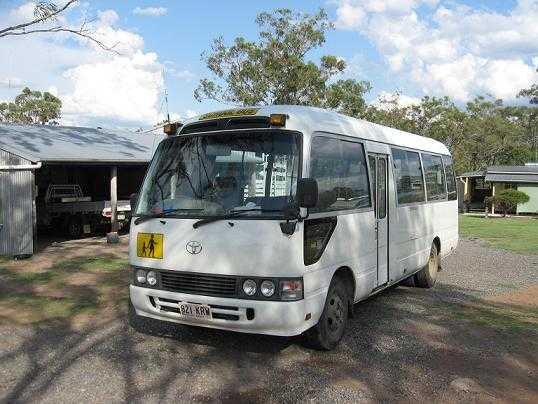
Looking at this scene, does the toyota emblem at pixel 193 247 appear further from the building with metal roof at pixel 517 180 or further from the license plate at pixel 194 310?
the building with metal roof at pixel 517 180

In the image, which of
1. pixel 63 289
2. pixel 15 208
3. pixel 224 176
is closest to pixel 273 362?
pixel 224 176

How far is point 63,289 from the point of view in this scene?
968 cm

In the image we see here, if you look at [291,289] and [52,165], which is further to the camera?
[52,165]

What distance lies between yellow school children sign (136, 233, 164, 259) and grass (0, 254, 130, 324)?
2.44 metres

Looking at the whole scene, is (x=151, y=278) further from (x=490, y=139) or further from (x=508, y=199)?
(x=490, y=139)

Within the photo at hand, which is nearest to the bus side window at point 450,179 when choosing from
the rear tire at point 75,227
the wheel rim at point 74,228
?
the rear tire at point 75,227

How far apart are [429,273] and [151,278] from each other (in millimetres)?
5610

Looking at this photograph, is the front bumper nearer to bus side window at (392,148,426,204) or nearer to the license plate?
the license plate

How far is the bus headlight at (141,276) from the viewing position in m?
5.79

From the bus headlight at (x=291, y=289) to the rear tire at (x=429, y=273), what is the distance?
16.1 ft

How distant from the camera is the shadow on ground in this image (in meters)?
4.86

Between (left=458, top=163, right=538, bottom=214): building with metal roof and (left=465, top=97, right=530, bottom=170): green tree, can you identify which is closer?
(left=458, top=163, right=538, bottom=214): building with metal roof

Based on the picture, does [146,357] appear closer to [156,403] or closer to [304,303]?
[156,403]

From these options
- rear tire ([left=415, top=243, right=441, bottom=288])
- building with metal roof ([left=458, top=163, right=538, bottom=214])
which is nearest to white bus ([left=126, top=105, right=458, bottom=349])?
rear tire ([left=415, top=243, right=441, bottom=288])
